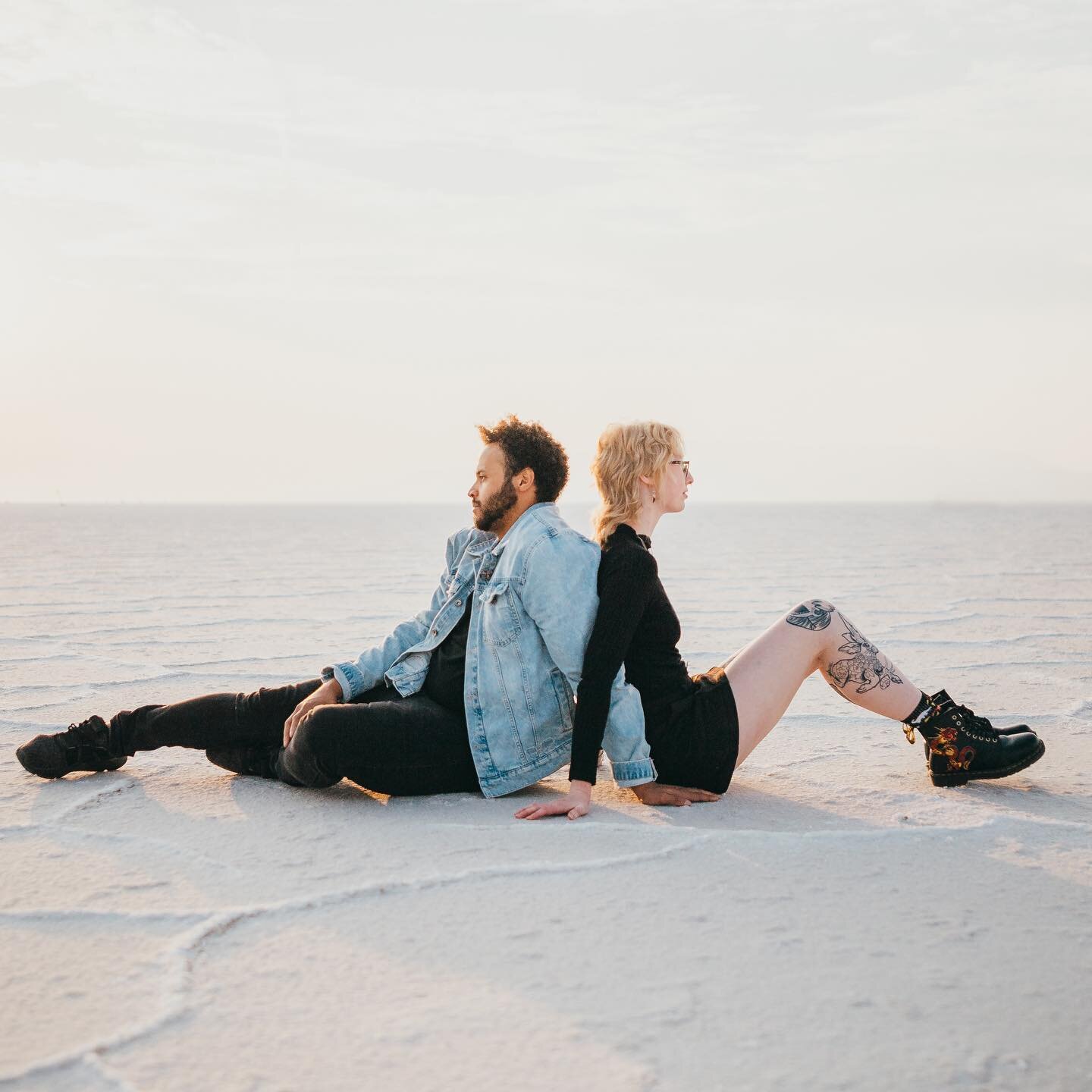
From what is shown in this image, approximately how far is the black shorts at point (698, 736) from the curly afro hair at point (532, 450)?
73cm

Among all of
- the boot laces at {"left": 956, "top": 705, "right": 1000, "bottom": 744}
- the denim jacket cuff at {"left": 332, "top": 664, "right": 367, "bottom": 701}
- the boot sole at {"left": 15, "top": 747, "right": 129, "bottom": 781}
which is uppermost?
the denim jacket cuff at {"left": 332, "top": 664, "right": 367, "bottom": 701}

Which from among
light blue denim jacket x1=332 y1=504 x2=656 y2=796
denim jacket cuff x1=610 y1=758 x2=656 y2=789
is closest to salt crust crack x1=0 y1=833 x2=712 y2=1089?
denim jacket cuff x1=610 y1=758 x2=656 y2=789

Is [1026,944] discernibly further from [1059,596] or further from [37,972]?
[1059,596]

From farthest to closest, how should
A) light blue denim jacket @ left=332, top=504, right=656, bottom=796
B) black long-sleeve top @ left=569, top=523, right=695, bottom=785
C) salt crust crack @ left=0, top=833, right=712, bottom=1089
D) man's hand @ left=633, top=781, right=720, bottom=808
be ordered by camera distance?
man's hand @ left=633, top=781, right=720, bottom=808, light blue denim jacket @ left=332, top=504, right=656, bottom=796, black long-sleeve top @ left=569, top=523, right=695, bottom=785, salt crust crack @ left=0, top=833, right=712, bottom=1089

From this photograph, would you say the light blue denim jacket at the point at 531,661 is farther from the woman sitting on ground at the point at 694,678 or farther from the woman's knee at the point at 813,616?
the woman's knee at the point at 813,616

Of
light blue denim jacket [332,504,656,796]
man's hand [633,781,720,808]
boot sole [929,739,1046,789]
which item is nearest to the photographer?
light blue denim jacket [332,504,656,796]

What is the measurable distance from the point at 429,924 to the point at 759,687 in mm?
1326

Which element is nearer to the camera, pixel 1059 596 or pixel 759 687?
pixel 759 687

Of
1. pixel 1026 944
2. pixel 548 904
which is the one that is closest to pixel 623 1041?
pixel 548 904

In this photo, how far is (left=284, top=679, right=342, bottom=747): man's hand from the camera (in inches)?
126

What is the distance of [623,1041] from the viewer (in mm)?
1837

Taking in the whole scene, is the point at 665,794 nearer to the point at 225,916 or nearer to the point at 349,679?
the point at 349,679

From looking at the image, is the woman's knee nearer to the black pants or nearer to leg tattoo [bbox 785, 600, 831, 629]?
leg tattoo [bbox 785, 600, 831, 629]

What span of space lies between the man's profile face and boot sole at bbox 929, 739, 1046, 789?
1535 mm
